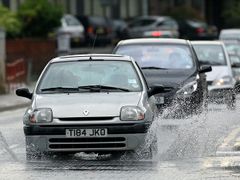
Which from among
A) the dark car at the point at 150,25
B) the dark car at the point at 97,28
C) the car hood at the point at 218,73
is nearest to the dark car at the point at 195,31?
the dark car at the point at 150,25

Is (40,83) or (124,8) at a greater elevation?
(40,83)

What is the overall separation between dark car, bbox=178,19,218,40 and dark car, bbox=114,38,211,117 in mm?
33746

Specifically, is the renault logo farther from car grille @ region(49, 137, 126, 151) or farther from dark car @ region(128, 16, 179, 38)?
dark car @ region(128, 16, 179, 38)

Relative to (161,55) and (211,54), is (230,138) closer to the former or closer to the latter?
(161,55)

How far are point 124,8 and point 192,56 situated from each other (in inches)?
1542

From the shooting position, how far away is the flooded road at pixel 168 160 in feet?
34.9

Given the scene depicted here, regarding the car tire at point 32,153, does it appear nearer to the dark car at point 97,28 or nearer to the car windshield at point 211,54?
the car windshield at point 211,54

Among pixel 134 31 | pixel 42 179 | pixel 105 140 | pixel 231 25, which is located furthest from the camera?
pixel 231 25

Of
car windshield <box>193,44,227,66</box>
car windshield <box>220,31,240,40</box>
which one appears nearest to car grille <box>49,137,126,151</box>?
car windshield <box>193,44,227,66</box>

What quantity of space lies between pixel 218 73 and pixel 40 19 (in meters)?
16.9

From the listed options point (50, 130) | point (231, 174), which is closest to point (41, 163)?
point (50, 130)

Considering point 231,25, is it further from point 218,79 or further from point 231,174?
point 231,174

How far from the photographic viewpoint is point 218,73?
67.4 feet

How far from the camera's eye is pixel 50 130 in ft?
37.5
